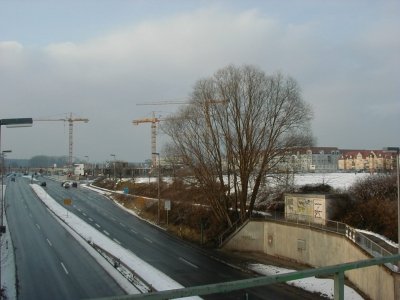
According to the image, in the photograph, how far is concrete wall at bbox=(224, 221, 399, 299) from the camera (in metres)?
21.6

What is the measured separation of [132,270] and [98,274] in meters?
2.06

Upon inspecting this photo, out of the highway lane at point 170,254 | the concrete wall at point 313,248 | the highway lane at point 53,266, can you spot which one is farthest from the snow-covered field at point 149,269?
the highway lane at point 53,266

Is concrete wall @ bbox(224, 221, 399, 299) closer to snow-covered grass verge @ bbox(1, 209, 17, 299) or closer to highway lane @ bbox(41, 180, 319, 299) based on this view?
highway lane @ bbox(41, 180, 319, 299)

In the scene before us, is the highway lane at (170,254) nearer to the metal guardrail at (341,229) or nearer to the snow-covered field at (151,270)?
the snow-covered field at (151,270)

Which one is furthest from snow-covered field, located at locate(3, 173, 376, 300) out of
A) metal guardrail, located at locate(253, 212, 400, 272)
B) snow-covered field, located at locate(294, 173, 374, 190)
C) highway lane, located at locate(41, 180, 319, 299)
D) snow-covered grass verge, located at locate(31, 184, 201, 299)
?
snow-covered field, located at locate(294, 173, 374, 190)

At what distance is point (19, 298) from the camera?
23516mm

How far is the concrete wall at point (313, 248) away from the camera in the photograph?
21.6 metres

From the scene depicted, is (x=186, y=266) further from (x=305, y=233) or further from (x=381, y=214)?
(x=381, y=214)

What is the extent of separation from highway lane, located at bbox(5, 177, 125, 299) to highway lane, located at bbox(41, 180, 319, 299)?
4.39 metres

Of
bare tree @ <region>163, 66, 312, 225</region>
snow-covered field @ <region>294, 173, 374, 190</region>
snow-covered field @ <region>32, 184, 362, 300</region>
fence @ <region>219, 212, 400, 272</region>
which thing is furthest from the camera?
snow-covered field @ <region>294, 173, 374, 190</region>

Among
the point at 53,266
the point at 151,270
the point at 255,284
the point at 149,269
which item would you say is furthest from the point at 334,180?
the point at 255,284

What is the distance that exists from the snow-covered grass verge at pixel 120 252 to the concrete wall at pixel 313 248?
9.54 m

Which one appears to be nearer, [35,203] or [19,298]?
[19,298]

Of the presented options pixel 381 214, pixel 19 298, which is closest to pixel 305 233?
pixel 381 214
